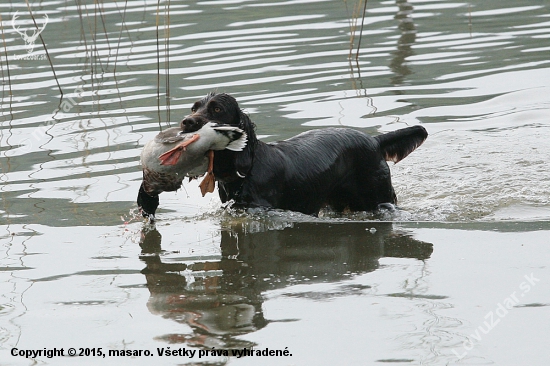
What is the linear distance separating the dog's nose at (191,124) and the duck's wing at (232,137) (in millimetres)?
131

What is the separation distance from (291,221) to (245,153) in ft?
2.36

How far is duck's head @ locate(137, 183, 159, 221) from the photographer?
20.2 feet

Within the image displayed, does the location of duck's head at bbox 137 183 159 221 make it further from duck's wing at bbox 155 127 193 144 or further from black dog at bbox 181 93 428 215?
duck's wing at bbox 155 127 193 144


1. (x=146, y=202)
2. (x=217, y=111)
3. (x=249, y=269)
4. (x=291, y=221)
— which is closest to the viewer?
(x=249, y=269)

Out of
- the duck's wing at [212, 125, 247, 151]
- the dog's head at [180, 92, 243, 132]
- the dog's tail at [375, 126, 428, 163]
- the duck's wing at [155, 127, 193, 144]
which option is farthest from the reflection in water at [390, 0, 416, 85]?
the duck's wing at [155, 127, 193, 144]

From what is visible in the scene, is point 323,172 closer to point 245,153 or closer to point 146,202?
point 245,153

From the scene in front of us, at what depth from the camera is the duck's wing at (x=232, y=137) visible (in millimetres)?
5656

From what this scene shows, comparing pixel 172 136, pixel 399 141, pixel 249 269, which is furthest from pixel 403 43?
pixel 249 269

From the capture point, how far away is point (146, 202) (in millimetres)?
6258

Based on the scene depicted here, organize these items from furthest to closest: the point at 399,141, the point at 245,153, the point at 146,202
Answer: the point at 399,141 → the point at 146,202 → the point at 245,153

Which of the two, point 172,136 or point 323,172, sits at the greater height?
point 172,136

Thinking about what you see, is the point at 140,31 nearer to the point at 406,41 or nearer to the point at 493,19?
the point at 406,41

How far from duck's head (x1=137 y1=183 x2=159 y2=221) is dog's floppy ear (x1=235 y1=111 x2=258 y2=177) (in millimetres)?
639

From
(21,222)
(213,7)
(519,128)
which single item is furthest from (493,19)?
(21,222)
